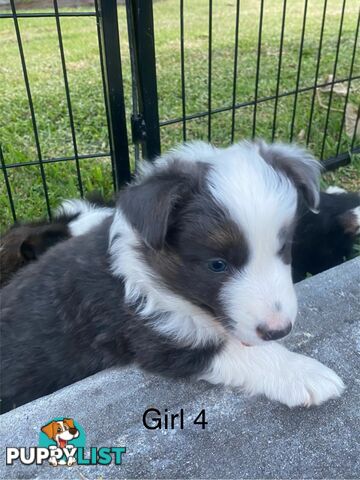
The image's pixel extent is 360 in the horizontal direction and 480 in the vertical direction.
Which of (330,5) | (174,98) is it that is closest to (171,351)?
(174,98)

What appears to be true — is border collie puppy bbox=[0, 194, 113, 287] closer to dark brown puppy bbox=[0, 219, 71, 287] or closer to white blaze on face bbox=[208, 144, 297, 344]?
dark brown puppy bbox=[0, 219, 71, 287]

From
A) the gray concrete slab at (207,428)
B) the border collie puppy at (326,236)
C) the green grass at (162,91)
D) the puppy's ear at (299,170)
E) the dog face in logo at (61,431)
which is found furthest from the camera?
the green grass at (162,91)

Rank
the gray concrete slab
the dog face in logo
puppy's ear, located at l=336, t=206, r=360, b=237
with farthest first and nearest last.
Result: puppy's ear, located at l=336, t=206, r=360, b=237 → the dog face in logo → the gray concrete slab

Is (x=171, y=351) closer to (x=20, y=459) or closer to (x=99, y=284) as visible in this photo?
(x=99, y=284)

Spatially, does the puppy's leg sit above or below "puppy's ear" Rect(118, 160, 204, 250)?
below

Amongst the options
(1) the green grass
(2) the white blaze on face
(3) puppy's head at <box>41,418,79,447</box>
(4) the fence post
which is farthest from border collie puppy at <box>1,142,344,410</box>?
(1) the green grass

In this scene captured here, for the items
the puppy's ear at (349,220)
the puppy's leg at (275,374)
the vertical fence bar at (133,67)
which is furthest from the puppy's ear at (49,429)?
the puppy's ear at (349,220)

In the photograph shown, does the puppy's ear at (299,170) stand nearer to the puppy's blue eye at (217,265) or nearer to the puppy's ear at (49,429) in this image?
the puppy's blue eye at (217,265)
